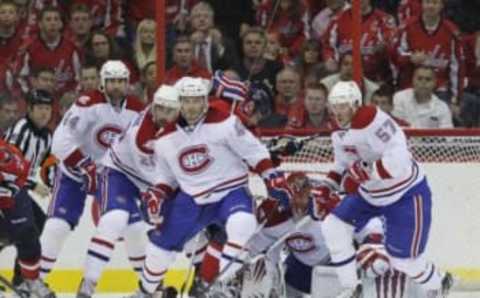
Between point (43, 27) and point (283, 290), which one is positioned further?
point (43, 27)

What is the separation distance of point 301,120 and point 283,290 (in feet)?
4.98

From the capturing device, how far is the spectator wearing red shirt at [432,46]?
47.9 feet

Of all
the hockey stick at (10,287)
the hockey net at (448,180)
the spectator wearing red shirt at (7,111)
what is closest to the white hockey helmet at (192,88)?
the hockey stick at (10,287)

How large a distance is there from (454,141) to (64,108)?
2.11 m

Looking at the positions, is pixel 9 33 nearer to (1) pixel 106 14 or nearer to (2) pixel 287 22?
(1) pixel 106 14

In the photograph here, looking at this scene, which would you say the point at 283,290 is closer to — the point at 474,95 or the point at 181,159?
the point at 181,159

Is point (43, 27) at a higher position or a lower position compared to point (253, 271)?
higher

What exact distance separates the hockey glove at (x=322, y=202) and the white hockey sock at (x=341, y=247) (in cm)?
17

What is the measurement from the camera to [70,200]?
13750 millimetres

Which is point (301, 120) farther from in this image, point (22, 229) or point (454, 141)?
point (22, 229)

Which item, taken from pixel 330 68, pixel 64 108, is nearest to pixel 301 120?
pixel 330 68

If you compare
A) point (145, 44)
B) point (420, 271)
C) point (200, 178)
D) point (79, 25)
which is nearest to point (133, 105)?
point (200, 178)

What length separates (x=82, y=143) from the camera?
45.0ft

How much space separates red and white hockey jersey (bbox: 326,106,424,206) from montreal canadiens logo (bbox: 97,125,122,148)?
131cm
